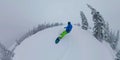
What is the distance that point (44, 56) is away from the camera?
33250mm

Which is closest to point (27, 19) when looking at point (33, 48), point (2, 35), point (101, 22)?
point (2, 35)

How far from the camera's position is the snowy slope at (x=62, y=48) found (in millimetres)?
33312

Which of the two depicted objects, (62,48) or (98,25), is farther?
(98,25)

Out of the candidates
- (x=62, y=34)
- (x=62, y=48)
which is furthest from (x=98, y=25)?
(x=62, y=48)

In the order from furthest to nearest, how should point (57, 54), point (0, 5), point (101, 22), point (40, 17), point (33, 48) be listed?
point (0, 5) → point (40, 17) → point (101, 22) → point (33, 48) → point (57, 54)

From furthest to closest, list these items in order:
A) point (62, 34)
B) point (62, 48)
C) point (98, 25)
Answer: point (98, 25) < point (62, 34) < point (62, 48)

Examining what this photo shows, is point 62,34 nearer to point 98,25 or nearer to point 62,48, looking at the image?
point 62,48

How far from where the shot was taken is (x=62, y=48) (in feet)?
114

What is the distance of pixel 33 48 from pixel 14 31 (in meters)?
47.7

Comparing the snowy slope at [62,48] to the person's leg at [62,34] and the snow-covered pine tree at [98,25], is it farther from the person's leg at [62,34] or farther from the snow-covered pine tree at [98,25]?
the snow-covered pine tree at [98,25]

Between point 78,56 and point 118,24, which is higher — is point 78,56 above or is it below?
above

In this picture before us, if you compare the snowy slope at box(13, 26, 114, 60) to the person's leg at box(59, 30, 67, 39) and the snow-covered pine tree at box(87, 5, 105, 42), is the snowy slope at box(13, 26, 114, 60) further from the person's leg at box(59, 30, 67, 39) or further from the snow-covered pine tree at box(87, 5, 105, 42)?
the snow-covered pine tree at box(87, 5, 105, 42)

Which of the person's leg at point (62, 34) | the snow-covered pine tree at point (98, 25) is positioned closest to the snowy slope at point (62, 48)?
the person's leg at point (62, 34)

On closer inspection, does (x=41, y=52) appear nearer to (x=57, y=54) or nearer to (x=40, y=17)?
(x=57, y=54)
